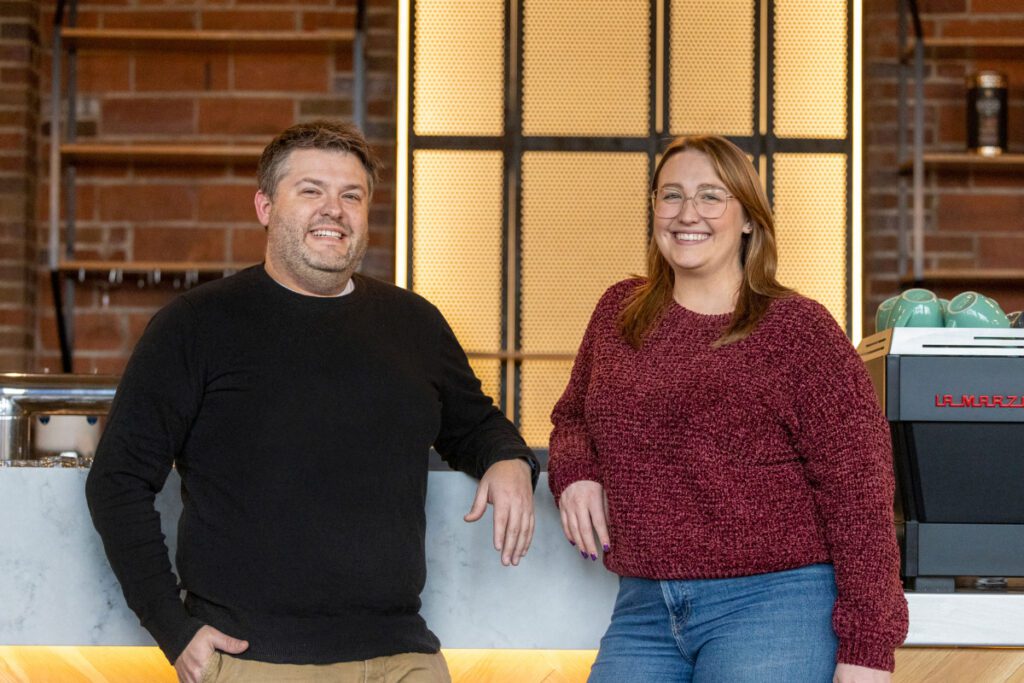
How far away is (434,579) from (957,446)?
71cm

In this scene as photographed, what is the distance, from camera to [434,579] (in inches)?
66.5

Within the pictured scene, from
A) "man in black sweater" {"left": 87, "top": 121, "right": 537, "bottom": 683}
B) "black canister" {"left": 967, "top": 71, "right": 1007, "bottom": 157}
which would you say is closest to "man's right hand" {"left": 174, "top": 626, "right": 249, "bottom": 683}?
"man in black sweater" {"left": 87, "top": 121, "right": 537, "bottom": 683}

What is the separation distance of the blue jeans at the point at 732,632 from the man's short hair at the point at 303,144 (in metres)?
0.67

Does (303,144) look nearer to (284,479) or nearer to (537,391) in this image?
(284,479)

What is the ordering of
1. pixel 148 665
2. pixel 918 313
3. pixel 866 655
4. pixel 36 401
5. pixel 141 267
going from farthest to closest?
1. pixel 141 267
2. pixel 36 401
3. pixel 148 665
4. pixel 918 313
5. pixel 866 655

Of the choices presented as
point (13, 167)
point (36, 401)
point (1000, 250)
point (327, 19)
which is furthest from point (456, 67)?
point (36, 401)

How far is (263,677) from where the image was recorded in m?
1.41

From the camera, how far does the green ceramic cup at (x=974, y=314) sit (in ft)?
5.23

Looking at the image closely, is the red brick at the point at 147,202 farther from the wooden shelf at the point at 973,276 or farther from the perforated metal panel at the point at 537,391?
the wooden shelf at the point at 973,276

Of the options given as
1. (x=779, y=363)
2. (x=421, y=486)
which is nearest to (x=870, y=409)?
(x=779, y=363)

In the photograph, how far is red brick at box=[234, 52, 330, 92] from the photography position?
3.69m

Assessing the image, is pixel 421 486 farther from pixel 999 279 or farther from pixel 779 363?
pixel 999 279

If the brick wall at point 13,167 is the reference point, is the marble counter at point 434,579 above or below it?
below

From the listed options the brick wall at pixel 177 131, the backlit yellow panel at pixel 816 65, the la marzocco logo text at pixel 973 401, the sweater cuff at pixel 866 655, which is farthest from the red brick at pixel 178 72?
A: the sweater cuff at pixel 866 655
